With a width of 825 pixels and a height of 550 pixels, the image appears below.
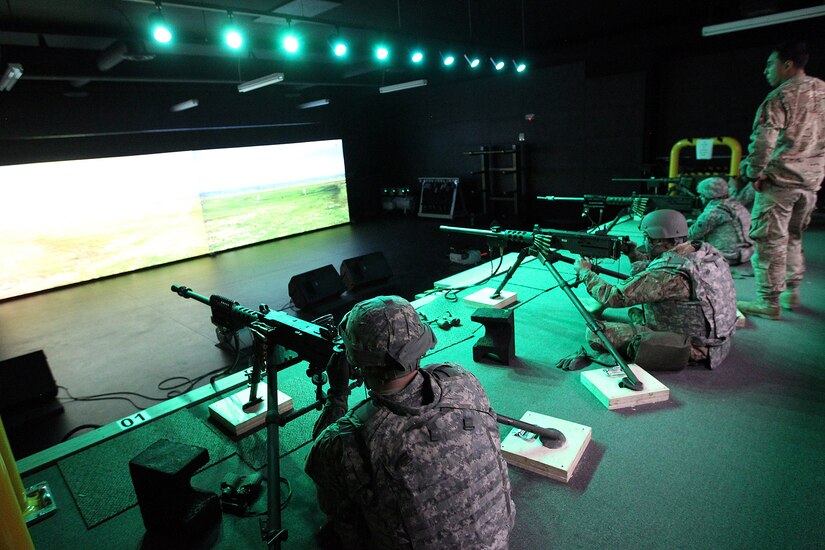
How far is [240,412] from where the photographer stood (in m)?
3.05

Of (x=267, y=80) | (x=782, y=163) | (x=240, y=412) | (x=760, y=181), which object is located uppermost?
(x=267, y=80)

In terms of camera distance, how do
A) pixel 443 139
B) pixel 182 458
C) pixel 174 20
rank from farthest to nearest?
pixel 443 139, pixel 174 20, pixel 182 458

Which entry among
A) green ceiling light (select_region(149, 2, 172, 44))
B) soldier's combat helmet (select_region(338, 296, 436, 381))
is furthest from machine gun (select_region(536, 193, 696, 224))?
soldier's combat helmet (select_region(338, 296, 436, 381))

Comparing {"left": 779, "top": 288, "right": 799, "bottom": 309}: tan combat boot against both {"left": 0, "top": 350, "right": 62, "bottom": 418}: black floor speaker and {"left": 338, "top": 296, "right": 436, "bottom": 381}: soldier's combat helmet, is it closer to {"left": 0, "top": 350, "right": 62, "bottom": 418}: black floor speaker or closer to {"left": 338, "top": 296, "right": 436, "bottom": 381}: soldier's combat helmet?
{"left": 338, "top": 296, "right": 436, "bottom": 381}: soldier's combat helmet

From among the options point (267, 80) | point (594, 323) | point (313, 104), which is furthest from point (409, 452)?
point (313, 104)

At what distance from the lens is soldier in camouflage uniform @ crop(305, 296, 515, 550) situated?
5.15 ft

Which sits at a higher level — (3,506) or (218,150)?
(218,150)

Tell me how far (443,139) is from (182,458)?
1238cm

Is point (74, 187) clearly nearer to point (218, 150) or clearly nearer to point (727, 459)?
point (218, 150)

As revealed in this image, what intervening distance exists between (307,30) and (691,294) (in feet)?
24.7

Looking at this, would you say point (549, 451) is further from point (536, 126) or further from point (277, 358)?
point (536, 126)

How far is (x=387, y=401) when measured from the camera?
1672 millimetres

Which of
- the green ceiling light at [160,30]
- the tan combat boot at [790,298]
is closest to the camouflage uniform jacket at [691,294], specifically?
the tan combat boot at [790,298]

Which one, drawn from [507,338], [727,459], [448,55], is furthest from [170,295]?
[727,459]
